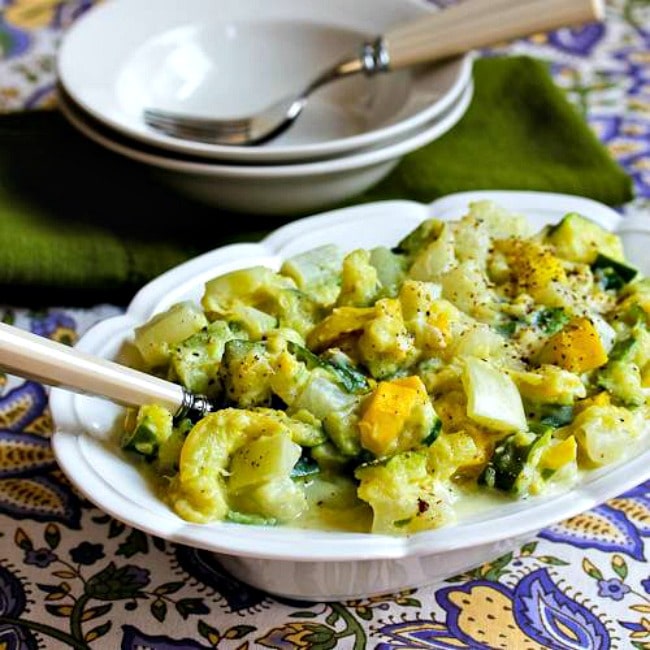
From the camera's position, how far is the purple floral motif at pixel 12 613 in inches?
57.8

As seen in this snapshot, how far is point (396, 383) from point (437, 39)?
3.90ft

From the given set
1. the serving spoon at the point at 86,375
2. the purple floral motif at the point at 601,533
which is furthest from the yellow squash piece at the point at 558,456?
the serving spoon at the point at 86,375

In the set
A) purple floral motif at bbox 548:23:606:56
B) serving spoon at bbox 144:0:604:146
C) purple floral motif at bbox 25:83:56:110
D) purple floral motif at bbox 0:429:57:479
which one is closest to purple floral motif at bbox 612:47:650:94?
purple floral motif at bbox 548:23:606:56

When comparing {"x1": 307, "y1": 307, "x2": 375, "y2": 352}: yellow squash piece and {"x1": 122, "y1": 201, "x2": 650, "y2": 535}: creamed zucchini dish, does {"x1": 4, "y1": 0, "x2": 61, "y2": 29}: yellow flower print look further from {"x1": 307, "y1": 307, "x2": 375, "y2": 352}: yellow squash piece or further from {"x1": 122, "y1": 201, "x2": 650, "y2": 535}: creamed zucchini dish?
{"x1": 307, "y1": 307, "x2": 375, "y2": 352}: yellow squash piece

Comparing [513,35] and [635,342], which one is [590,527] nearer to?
[635,342]

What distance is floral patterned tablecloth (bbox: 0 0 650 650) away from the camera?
1.47 metres

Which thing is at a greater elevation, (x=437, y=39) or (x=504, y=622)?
(x=437, y=39)

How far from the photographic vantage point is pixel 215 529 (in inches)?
52.1

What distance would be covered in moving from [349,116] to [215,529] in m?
1.45

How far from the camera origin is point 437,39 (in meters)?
2.40

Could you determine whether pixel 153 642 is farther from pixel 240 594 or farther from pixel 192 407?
pixel 192 407

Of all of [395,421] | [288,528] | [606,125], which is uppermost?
[395,421]

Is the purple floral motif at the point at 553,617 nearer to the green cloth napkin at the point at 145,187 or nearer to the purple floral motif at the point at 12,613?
the purple floral motif at the point at 12,613

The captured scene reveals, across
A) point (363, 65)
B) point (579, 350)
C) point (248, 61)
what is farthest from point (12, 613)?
point (248, 61)
